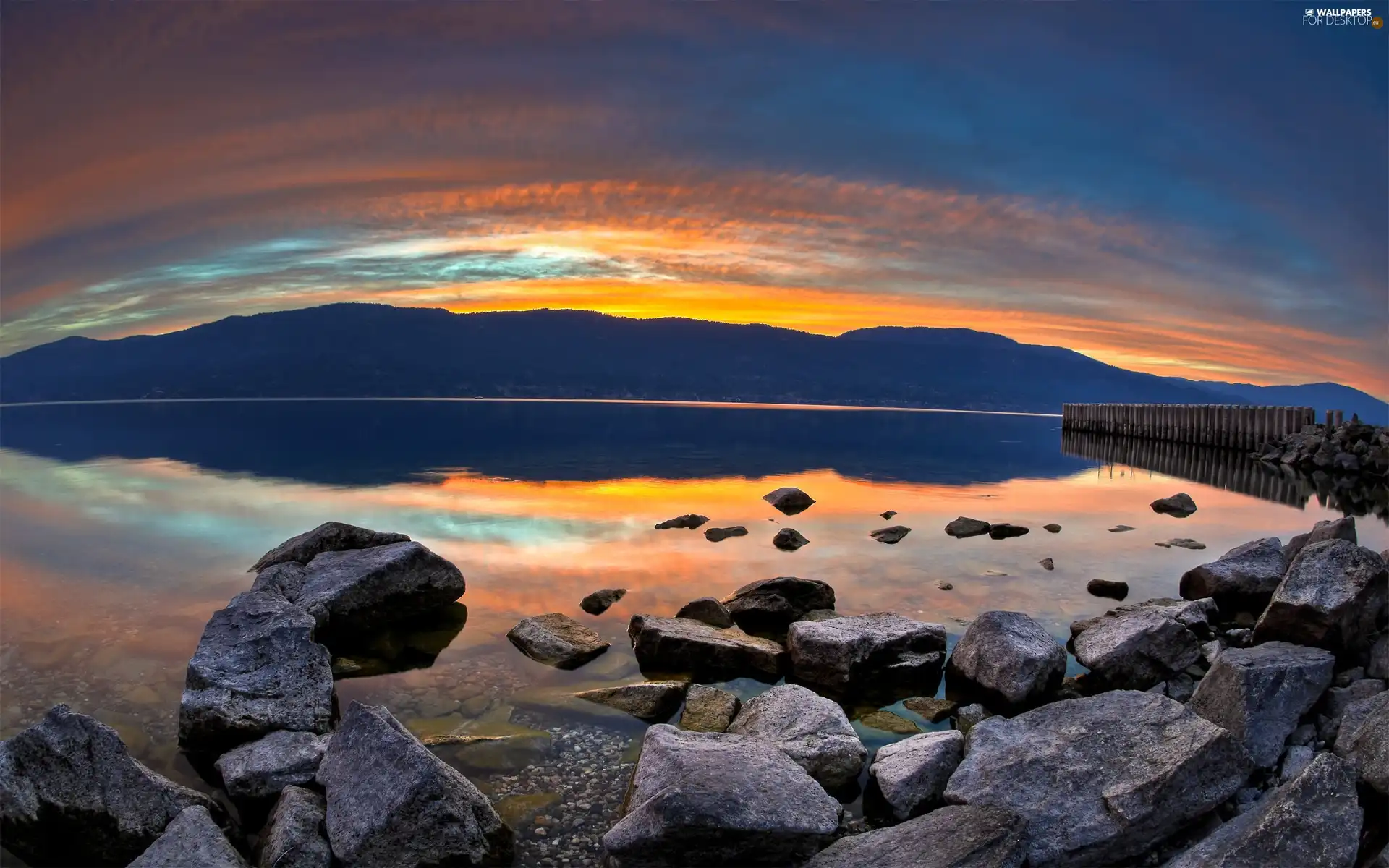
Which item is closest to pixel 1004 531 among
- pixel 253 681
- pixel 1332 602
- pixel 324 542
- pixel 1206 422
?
pixel 1332 602

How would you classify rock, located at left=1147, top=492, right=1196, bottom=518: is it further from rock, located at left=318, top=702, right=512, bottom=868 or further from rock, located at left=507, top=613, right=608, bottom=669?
rock, located at left=318, top=702, right=512, bottom=868

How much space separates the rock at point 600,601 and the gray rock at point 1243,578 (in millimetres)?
10962

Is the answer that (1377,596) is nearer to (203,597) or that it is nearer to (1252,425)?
(203,597)

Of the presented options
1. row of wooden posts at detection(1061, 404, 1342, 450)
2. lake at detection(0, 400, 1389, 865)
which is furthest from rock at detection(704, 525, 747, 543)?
row of wooden posts at detection(1061, 404, 1342, 450)

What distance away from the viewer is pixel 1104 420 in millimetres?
87312

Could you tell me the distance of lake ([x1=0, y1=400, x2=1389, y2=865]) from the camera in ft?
34.7

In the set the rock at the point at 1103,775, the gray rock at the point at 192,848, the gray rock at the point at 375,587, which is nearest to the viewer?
the gray rock at the point at 192,848

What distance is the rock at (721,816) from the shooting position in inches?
254

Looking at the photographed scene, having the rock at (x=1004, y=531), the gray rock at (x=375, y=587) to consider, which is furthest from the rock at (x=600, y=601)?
the rock at (x=1004, y=531)

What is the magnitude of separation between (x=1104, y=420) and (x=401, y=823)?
92650mm

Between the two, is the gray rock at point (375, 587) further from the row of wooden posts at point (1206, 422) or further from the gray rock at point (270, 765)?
the row of wooden posts at point (1206, 422)

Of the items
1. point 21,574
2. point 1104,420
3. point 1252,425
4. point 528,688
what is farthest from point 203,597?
point 1104,420

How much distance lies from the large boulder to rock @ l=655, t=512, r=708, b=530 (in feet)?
59.6

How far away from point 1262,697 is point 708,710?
5.92 meters
